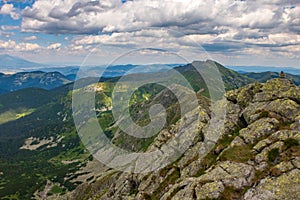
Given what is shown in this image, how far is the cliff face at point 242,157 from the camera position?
181 feet

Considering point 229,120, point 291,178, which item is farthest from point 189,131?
point 291,178

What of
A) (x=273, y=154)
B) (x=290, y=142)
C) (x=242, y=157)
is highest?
(x=290, y=142)

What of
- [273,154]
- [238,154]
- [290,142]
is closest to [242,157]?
[238,154]

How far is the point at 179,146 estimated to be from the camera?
320ft

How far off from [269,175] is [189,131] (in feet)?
149

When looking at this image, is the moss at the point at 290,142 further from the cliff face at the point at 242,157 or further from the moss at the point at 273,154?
the moss at the point at 273,154

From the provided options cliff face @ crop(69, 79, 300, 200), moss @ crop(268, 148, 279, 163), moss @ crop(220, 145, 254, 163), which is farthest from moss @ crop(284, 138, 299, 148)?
moss @ crop(220, 145, 254, 163)

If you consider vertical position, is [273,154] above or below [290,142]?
below

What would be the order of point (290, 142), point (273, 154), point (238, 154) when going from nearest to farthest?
point (273, 154)
point (290, 142)
point (238, 154)

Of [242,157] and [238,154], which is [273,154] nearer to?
[242,157]

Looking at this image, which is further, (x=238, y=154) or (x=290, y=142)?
(x=238, y=154)

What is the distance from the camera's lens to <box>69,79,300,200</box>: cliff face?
55.1 metres

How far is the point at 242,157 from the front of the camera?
65375 mm

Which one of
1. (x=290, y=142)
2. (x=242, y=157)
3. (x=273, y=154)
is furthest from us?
(x=242, y=157)
